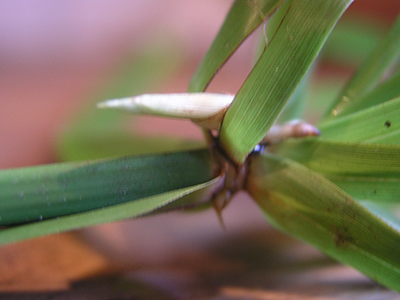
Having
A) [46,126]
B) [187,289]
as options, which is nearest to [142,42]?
[46,126]

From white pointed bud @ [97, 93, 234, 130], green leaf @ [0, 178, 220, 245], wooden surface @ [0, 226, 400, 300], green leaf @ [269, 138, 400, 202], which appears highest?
white pointed bud @ [97, 93, 234, 130]

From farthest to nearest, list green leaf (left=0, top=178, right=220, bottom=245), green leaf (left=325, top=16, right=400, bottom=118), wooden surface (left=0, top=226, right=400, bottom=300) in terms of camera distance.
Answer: green leaf (left=325, top=16, right=400, bottom=118) < wooden surface (left=0, top=226, right=400, bottom=300) < green leaf (left=0, top=178, right=220, bottom=245)

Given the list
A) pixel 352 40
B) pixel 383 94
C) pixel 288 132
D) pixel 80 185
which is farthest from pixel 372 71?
pixel 80 185

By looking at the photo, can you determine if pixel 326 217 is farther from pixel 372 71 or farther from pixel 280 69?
pixel 372 71

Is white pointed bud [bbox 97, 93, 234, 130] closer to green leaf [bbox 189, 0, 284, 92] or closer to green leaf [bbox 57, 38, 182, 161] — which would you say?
green leaf [bbox 189, 0, 284, 92]

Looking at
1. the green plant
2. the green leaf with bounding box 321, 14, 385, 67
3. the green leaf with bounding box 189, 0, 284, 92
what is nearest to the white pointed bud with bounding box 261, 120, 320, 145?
the green plant

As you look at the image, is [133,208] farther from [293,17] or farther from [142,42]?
[142,42]
